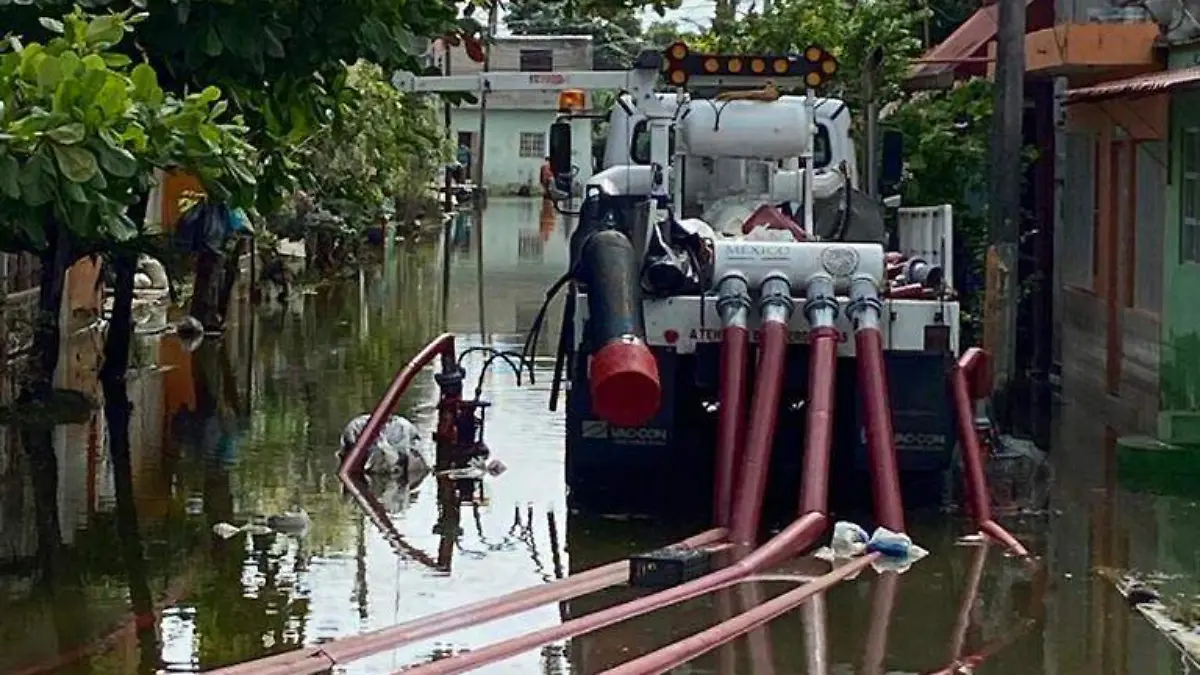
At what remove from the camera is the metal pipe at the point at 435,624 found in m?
8.80

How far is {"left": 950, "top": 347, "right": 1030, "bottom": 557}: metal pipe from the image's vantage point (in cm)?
1212

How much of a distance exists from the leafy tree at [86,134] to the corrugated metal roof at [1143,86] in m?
7.35

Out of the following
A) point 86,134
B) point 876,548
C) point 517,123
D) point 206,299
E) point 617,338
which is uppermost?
point 517,123

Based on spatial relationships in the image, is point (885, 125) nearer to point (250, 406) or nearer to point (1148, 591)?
point (250, 406)

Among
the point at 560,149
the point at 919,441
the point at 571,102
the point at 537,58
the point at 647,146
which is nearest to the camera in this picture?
the point at 919,441

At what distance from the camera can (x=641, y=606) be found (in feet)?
32.6

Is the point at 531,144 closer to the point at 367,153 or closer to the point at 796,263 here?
the point at 367,153

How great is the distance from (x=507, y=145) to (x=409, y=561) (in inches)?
2490

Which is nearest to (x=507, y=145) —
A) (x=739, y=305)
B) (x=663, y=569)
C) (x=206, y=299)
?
(x=206, y=299)

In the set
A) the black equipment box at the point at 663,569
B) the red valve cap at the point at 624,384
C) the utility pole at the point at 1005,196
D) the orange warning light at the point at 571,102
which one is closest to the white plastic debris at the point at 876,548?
the black equipment box at the point at 663,569

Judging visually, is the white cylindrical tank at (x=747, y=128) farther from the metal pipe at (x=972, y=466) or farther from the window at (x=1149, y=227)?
the window at (x=1149, y=227)

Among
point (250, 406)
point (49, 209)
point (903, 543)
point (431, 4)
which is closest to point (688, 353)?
point (903, 543)

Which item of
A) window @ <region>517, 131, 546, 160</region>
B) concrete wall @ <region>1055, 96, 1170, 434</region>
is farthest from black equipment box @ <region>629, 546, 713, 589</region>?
window @ <region>517, 131, 546, 160</region>

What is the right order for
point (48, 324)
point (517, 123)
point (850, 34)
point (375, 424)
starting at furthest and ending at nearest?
point (517, 123)
point (850, 34)
point (48, 324)
point (375, 424)
